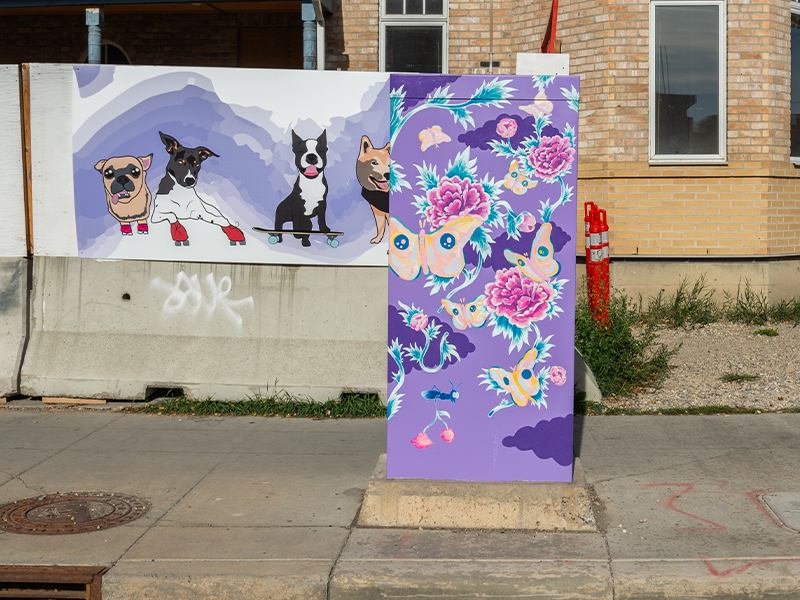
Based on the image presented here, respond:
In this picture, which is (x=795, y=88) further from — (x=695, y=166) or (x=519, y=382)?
(x=519, y=382)

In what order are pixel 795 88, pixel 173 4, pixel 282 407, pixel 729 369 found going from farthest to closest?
pixel 173 4, pixel 795 88, pixel 729 369, pixel 282 407

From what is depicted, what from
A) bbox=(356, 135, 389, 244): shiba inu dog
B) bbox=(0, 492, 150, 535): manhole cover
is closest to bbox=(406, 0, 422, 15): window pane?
bbox=(356, 135, 389, 244): shiba inu dog

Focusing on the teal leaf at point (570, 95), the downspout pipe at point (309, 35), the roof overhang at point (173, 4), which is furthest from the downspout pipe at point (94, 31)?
the teal leaf at point (570, 95)

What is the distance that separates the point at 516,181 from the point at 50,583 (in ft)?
10.4

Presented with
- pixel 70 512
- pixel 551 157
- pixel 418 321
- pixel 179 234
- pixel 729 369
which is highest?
pixel 551 157

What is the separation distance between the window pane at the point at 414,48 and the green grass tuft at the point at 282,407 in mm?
6276

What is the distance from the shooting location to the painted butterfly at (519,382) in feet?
15.2

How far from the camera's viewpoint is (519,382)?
4.64 m

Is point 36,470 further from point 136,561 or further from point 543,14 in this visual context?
point 543,14

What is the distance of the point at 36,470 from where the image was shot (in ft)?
18.6

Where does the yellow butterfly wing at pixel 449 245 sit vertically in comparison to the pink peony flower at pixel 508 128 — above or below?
below

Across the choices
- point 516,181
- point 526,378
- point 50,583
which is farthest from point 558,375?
point 50,583

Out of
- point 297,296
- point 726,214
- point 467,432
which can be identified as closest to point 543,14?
point 726,214

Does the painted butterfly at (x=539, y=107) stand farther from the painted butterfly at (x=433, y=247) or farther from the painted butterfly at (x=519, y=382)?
the painted butterfly at (x=519, y=382)
